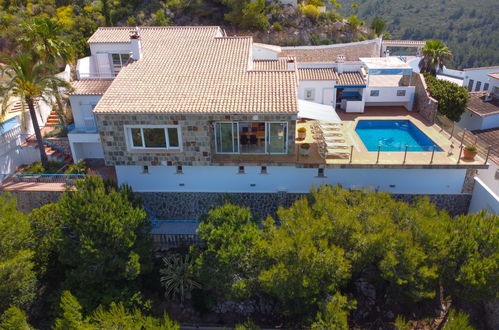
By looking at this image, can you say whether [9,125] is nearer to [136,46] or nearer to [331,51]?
[136,46]

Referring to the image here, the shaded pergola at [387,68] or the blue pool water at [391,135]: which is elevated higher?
the shaded pergola at [387,68]

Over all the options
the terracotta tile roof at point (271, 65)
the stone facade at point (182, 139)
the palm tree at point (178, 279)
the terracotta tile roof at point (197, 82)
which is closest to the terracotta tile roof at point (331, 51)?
the terracotta tile roof at point (271, 65)

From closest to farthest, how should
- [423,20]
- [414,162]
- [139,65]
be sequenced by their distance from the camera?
[414,162] → [139,65] → [423,20]

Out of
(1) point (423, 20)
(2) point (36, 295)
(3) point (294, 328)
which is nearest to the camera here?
(3) point (294, 328)

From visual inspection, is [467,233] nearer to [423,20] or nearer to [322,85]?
[322,85]

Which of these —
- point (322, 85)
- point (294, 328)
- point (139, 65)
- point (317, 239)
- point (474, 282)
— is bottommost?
point (294, 328)

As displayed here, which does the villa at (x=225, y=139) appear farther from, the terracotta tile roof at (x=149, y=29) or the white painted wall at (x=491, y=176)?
the terracotta tile roof at (x=149, y=29)

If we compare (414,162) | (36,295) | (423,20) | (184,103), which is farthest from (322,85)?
(423,20)
